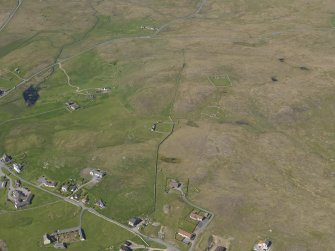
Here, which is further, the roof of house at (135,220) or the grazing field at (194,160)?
the roof of house at (135,220)

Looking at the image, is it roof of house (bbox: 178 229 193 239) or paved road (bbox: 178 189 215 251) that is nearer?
paved road (bbox: 178 189 215 251)

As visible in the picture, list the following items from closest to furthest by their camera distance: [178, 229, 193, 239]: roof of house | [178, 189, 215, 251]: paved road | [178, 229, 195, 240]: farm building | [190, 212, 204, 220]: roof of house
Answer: [178, 189, 215, 251]: paved road, [178, 229, 195, 240]: farm building, [178, 229, 193, 239]: roof of house, [190, 212, 204, 220]: roof of house

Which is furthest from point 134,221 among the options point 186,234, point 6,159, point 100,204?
point 6,159

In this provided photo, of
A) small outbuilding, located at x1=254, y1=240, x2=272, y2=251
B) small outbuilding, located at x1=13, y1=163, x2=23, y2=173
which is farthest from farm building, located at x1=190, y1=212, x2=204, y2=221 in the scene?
small outbuilding, located at x1=13, y1=163, x2=23, y2=173

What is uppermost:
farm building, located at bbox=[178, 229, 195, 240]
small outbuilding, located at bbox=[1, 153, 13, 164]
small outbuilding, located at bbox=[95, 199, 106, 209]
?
farm building, located at bbox=[178, 229, 195, 240]

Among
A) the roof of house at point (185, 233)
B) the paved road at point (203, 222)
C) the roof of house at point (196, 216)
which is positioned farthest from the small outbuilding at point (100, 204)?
the roof of house at point (196, 216)

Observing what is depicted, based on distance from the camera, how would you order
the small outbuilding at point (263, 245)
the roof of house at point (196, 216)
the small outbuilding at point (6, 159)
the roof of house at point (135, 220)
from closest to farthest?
the small outbuilding at point (263, 245), the roof of house at point (196, 216), the roof of house at point (135, 220), the small outbuilding at point (6, 159)

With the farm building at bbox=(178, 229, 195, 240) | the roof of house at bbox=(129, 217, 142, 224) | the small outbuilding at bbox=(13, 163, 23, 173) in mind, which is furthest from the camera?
the small outbuilding at bbox=(13, 163, 23, 173)

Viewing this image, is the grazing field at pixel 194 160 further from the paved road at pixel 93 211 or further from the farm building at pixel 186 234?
the farm building at pixel 186 234

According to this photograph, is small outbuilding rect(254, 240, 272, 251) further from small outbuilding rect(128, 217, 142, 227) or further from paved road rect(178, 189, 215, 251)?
small outbuilding rect(128, 217, 142, 227)

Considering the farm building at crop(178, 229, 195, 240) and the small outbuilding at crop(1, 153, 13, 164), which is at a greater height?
the farm building at crop(178, 229, 195, 240)

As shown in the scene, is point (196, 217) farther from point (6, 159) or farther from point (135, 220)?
point (6, 159)

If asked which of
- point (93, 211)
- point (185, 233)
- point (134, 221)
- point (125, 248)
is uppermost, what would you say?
point (185, 233)
